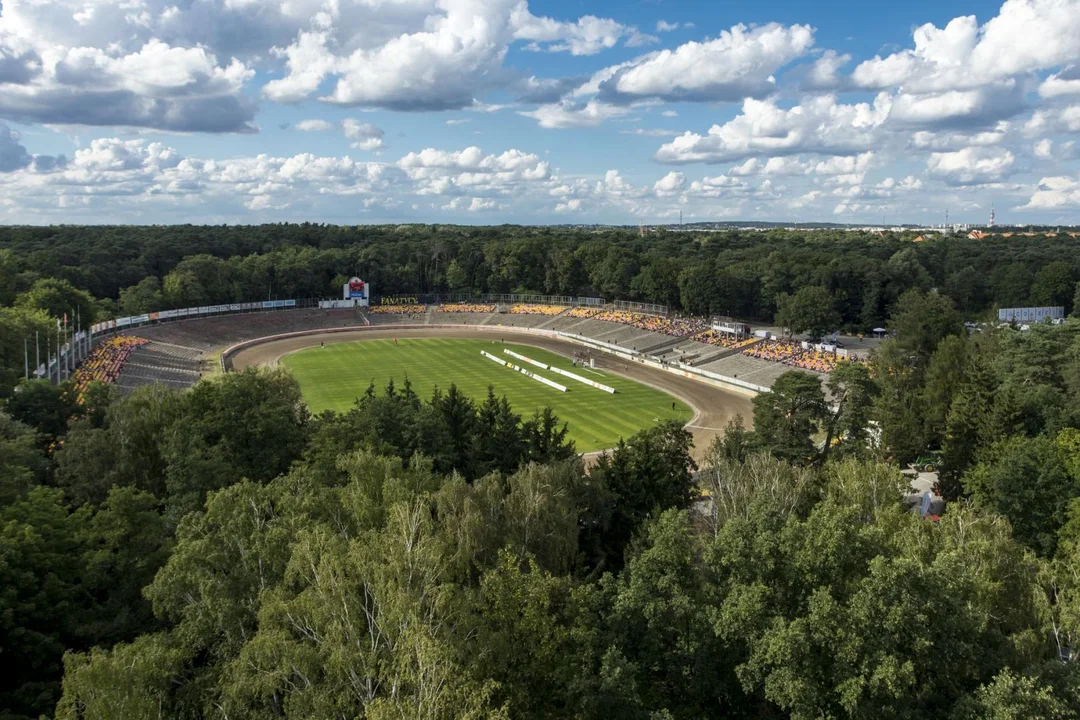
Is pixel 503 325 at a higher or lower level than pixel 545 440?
higher

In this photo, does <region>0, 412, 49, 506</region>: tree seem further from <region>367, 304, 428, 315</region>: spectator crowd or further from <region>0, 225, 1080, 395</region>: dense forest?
<region>367, 304, 428, 315</region>: spectator crowd

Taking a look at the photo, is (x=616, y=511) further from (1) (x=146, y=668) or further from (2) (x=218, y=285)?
(2) (x=218, y=285)

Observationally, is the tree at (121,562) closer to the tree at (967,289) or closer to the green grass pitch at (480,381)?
the green grass pitch at (480,381)

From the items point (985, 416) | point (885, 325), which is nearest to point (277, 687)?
point (985, 416)

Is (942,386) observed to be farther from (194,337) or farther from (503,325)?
(194,337)

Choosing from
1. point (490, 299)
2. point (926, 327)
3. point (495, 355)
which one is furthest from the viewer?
point (490, 299)

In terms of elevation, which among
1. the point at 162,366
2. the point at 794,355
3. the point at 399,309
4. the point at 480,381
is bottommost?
the point at 480,381

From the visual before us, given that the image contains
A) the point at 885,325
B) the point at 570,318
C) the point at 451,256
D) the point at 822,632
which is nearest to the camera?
the point at 822,632

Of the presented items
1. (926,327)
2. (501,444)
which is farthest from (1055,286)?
(501,444)
